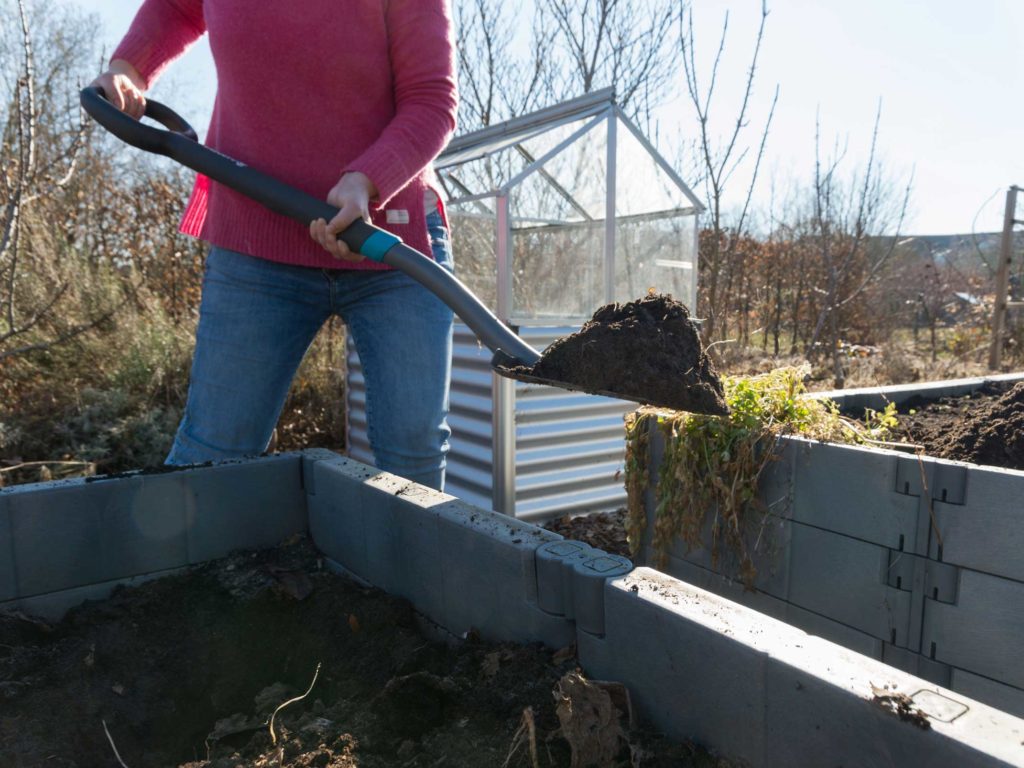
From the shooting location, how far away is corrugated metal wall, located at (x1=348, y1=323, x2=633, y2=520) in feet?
12.0

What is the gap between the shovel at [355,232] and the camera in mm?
1555

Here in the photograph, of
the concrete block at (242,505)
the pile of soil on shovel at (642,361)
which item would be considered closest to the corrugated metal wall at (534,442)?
the concrete block at (242,505)

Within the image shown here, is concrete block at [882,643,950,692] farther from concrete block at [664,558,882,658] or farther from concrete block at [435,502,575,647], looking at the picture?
concrete block at [435,502,575,647]

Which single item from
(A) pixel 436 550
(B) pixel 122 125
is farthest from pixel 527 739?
(B) pixel 122 125

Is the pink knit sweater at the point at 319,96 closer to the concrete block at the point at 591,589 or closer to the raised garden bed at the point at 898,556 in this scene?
the concrete block at the point at 591,589

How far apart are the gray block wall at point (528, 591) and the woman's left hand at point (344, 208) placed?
51cm

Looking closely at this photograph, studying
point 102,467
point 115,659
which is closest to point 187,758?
point 115,659

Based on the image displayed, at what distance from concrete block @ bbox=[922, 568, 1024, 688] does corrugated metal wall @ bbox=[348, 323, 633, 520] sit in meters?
1.96

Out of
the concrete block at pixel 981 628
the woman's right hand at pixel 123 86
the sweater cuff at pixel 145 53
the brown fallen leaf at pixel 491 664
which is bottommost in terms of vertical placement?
the concrete block at pixel 981 628

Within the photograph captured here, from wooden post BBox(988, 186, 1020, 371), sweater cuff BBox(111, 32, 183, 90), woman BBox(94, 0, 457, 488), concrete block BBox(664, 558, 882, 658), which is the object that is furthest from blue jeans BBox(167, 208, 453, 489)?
wooden post BBox(988, 186, 1020, 371)

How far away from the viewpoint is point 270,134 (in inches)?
73.2

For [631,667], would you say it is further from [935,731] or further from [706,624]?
[935,731]

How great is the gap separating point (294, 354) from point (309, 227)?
350 millimetres

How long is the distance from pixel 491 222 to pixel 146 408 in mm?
2363
